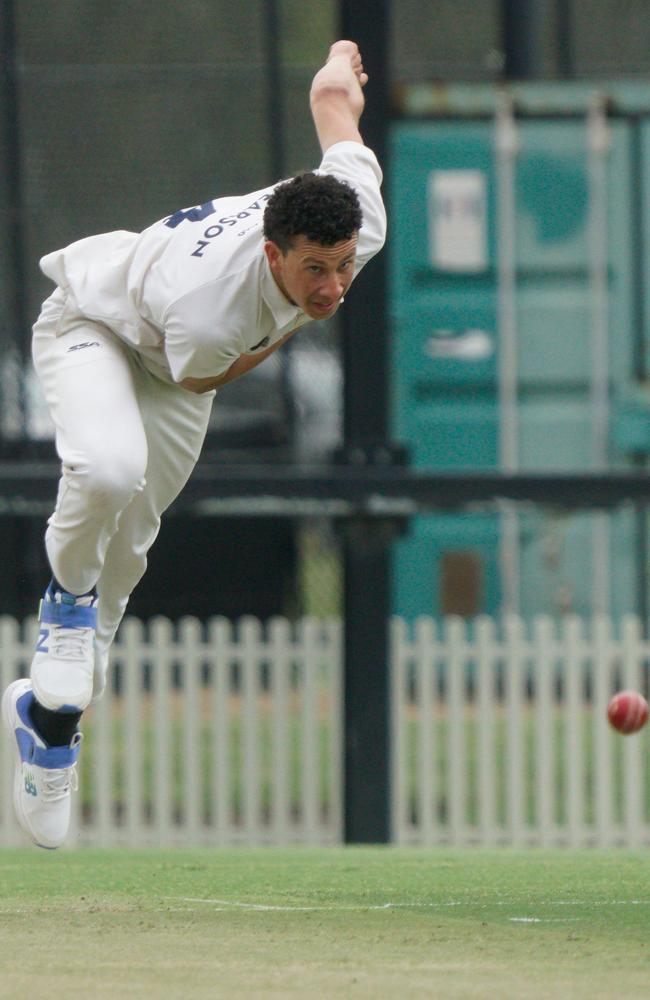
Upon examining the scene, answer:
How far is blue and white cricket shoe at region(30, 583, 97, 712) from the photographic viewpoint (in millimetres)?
5168

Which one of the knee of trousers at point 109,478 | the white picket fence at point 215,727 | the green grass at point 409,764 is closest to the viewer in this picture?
the knee of trousers at point 109,478

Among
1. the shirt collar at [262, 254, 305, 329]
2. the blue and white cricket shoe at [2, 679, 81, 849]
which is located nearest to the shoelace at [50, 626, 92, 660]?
the blue and white cricket shoe at [2, 679, 81, 849]

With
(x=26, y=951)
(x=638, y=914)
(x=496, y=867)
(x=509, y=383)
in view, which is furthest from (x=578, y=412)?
(x=26, y=951)

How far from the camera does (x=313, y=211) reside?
4750 millimetres

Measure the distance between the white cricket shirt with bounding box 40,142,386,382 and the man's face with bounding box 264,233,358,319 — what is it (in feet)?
0.24

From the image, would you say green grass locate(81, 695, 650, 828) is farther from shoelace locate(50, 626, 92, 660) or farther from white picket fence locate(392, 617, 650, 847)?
shoelace locate(50, 626, 92, 660)

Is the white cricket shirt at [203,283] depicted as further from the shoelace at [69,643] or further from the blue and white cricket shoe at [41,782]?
the blue and white cricket shoe at [41,782]

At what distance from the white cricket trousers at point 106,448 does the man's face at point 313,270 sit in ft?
1.84

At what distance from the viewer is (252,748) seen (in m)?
8.86

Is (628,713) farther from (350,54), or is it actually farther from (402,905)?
(350,54)

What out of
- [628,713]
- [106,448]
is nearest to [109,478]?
[106,448]

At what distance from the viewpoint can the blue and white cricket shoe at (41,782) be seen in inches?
211

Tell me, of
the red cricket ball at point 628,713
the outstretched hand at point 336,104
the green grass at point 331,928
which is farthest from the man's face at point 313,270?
the red cricket ball at point 628,713

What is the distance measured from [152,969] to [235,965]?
187 mm
